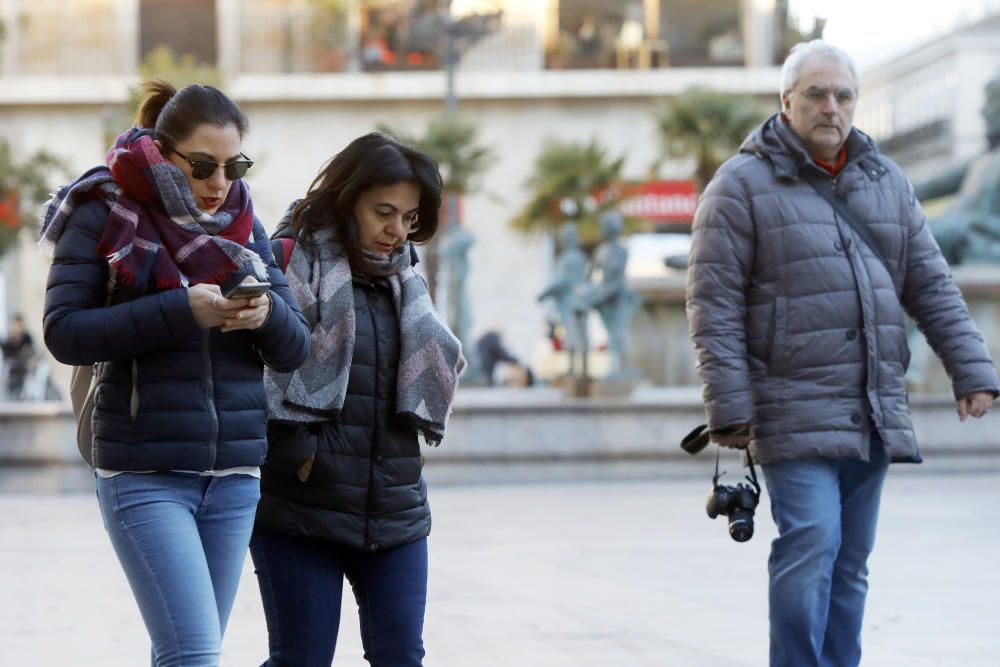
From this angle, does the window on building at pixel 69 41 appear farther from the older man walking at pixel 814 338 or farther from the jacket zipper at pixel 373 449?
the jacket zipper at pixel 373 449

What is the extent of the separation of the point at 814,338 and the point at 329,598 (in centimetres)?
154

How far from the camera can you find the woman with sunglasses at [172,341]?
3.59m

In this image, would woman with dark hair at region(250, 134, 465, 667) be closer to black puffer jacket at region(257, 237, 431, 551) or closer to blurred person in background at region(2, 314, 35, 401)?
black puffer jacket at region(257, 237, 431, 551)

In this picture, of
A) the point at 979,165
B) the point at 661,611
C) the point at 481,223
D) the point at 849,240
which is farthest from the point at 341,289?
the point at 481,223

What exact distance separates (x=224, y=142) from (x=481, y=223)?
31.8 m

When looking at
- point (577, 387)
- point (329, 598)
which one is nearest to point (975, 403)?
point (329, 598)

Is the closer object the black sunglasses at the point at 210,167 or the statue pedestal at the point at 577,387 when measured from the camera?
the black sunglasses at the point at 210,167

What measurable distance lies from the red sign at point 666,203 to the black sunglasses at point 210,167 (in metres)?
32.3

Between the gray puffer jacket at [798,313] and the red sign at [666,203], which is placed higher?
the gray puffer jacket at [798,313]

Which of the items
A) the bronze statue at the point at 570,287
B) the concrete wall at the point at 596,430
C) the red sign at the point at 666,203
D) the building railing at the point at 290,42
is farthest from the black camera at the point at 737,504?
the building railing at the point at 290,42

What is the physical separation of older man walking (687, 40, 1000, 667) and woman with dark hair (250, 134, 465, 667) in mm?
1061

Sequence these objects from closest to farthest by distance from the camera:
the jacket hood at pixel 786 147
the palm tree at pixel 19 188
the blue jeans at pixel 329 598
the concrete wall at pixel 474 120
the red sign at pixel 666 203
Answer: the blue jeans at pixel 329 598
the jacket hood at pixel 786 147
the palm tree at pixel 19 188
the concrete wall at pixel 474 120
the red sign at pixel 666 203

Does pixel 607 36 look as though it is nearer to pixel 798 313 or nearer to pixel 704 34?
pixel 704 34

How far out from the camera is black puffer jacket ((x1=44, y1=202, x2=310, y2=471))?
358 cm
